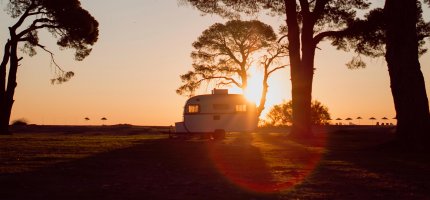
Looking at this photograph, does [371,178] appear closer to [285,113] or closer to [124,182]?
[124,182]

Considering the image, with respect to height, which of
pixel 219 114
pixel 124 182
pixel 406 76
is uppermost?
pixel 406 76

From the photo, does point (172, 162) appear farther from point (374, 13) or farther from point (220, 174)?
point (374, 13)

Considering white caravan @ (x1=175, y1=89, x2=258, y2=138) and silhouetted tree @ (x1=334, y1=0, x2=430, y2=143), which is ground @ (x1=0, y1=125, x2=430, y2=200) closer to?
silhouetted tree @ (x1=334, y1=0, x2=430, y2=143)

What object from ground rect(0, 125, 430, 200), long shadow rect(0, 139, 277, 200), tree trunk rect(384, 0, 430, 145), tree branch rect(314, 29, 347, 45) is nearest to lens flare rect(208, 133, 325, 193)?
ground rect(0, 125, 430, 200)

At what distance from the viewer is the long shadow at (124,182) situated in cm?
827

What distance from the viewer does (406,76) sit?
16859 millimetres

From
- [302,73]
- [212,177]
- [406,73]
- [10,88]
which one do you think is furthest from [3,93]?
[212,177]

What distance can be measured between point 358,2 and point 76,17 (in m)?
19.0

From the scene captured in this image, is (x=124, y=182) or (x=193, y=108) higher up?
(x=193, y=108)

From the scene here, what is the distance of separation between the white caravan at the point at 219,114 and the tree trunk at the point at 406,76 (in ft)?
38.2

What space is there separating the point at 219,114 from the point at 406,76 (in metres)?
12.8

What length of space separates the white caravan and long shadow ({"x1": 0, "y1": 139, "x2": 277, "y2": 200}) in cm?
1470

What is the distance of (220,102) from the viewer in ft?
93.1

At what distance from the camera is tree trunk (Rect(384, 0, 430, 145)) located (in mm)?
16688
